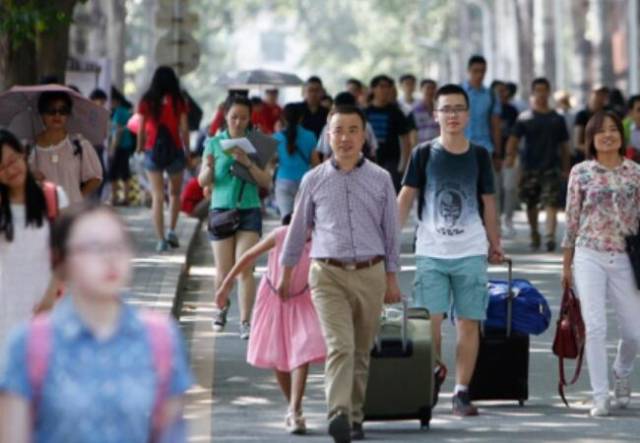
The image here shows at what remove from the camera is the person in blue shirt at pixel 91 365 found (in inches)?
197

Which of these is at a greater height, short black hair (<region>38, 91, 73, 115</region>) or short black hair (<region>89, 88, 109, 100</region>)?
short black hair (<region>89, 88, 109, 100</region>)

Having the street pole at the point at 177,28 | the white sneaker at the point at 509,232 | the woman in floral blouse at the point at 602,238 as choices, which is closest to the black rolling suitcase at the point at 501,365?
the woman in floral blouse at the point at 602,238

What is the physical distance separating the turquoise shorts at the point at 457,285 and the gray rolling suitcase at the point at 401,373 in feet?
1.78

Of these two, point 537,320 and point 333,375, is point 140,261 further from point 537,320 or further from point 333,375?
point 333,375

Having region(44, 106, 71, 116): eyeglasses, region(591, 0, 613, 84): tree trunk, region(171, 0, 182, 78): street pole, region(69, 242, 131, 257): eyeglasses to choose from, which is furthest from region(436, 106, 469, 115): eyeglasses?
region(591, 0, 613, 84): tree trunk

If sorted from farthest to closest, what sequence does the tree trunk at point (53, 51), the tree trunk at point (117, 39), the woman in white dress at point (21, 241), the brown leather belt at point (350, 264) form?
the tree trunk at point (117, 39), the tree trunk at point (53, 51), the brown leather belt at point (350, 264), the woman in white dress at point (21, 241)

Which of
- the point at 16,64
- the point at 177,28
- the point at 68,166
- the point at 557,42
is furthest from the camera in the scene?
the point at 557,42

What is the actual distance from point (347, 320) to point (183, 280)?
9.62 m

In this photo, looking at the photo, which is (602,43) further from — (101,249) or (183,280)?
(101,249)

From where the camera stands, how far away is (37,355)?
5.03 m

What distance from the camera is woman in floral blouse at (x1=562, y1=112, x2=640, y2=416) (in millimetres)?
11578

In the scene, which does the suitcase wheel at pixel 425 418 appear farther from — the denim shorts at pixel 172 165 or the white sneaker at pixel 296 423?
the denim shorts at pixel 172 165

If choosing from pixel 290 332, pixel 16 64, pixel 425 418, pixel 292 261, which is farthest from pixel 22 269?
pixel 16 64

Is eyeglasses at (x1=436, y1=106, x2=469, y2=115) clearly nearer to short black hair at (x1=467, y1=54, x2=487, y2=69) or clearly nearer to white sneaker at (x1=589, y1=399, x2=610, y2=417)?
white sneaker at (x1=589, y1=399, x2=610, y2=417)
